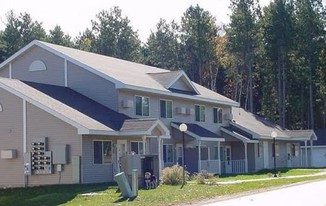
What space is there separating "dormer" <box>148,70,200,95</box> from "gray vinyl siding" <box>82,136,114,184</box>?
9.53m

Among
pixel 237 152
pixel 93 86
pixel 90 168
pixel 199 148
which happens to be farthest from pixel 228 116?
pixel 90 168

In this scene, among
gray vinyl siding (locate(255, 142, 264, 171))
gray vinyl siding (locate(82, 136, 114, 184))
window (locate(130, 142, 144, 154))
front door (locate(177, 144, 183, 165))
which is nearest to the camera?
gray vinyl siding (locate(82, 136, 114, 184))

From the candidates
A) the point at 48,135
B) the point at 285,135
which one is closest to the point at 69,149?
the point at 48,135

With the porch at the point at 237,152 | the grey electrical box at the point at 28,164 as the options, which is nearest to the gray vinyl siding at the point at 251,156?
the porch at the point at 237,152

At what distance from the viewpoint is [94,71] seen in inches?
1427

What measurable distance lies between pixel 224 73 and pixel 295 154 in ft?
70.6

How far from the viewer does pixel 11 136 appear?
31.8 meters

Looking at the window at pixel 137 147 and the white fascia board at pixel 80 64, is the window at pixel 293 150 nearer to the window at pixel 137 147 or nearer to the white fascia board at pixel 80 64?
the window at pixel 137 147

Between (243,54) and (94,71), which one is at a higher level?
(243,54)

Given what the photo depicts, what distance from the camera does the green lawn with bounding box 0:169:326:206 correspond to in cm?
2295

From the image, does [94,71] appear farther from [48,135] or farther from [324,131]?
[324,131]

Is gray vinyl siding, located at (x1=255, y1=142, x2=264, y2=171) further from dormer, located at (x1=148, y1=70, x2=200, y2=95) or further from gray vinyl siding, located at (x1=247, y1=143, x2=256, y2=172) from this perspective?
dormer, located at (x1=148, y1=70, x2=200, y2=95)

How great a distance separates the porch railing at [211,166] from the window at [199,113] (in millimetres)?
3237

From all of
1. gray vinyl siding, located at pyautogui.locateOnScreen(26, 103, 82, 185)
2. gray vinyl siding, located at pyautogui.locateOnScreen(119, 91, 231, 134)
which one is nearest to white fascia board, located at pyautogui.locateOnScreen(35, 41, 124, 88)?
gray vinyl siding, located at pyautogui.locateOnScreen(119, 91, 231, 134)
